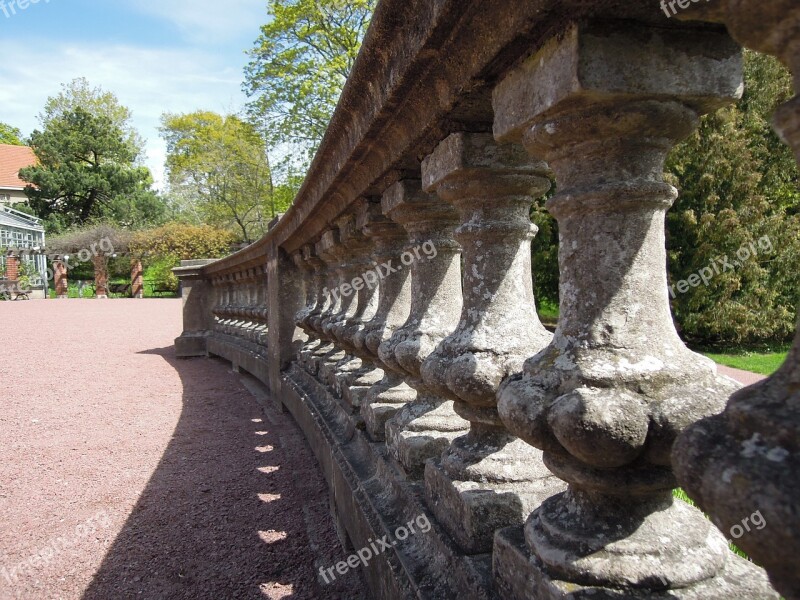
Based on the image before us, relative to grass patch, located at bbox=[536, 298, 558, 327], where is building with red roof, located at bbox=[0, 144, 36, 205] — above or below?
above

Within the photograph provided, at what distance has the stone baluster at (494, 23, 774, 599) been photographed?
1114 mm

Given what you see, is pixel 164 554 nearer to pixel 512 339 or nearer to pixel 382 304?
pixel 382 304

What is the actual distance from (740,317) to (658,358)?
14063mm

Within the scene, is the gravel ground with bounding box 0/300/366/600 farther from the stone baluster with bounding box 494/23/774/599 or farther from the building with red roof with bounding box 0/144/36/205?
the building with red roof with bounding box 0/144/36/205

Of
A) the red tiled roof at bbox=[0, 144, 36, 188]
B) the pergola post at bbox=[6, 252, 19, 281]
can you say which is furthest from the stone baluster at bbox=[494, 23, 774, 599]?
the red tiled roof at bbox=[0, 144, 36, 188]

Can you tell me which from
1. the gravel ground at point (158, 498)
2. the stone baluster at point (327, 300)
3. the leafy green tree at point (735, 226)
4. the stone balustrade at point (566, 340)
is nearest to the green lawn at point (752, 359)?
the leafy green tree at point (735, 226)

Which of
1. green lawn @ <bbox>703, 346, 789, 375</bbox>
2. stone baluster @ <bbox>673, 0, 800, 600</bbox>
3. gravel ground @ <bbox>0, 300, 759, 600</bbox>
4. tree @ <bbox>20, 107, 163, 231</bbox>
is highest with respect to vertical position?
tree @ <bbox>20, 107, 163, 231</bbox>

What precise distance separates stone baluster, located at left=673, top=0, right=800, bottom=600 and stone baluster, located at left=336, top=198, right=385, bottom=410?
7.53 feet

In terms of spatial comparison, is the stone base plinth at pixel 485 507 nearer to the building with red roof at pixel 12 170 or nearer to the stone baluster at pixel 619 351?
the stone baluster at pixel 619 351

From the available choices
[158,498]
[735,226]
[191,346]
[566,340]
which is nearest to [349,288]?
[158,498]

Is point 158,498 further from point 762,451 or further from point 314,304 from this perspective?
point 762,451

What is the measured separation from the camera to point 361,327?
3.36 metres

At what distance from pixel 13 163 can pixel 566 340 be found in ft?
188

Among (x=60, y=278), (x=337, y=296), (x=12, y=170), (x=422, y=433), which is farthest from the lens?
(x=12, y=170)
